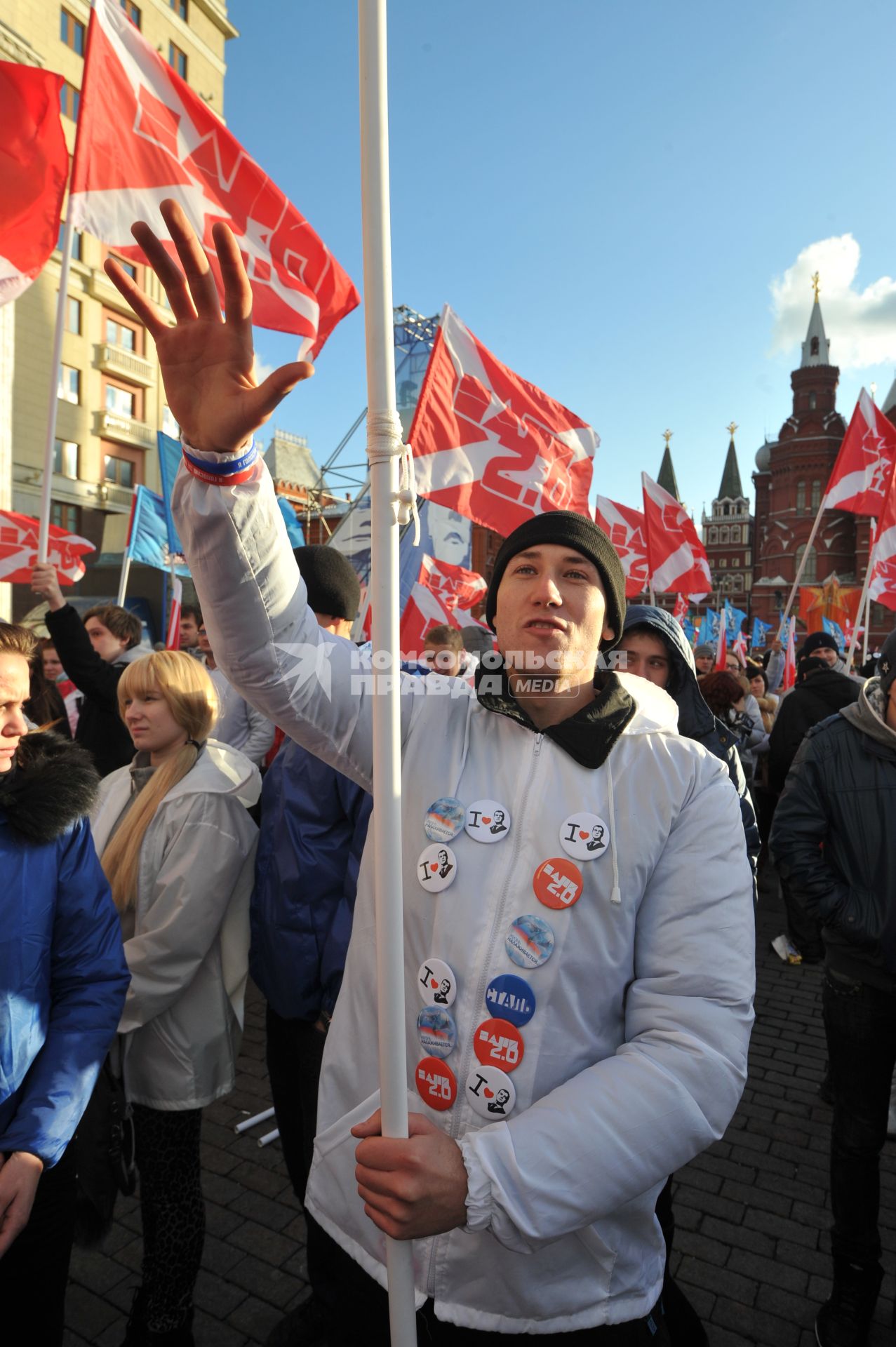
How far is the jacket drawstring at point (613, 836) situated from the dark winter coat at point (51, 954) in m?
1.30

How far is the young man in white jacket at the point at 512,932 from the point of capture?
46.2 inches

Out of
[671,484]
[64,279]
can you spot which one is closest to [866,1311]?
[64,279]

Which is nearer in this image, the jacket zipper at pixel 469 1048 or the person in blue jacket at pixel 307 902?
the jacket zipper at pixel 469 1048

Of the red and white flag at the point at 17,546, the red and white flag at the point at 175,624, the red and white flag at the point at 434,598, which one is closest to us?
the red and white flag at the point at 17,546

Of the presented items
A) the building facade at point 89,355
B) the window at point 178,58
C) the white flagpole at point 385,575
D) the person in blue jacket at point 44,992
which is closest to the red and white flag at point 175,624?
the person in blue jacket at point 44,992

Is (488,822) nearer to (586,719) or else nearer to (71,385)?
(586,719)

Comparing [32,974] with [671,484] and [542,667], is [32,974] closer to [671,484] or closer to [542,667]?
[542,667]

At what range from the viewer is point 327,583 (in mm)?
3053

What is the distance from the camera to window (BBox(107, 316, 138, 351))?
29641 millimetres

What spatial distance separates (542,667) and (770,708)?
7.77 metres

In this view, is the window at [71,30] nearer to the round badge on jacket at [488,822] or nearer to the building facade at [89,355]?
the building facade at [89,355]

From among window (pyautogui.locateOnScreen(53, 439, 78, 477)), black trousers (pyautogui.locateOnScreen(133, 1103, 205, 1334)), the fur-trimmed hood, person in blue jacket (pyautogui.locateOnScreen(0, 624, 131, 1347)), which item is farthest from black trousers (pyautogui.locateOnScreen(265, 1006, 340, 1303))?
window (pyautogui.locateOnScreen(53, 439, 78, 477))

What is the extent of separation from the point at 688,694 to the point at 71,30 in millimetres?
33563

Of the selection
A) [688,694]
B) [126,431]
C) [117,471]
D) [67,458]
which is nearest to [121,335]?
[126,431]
